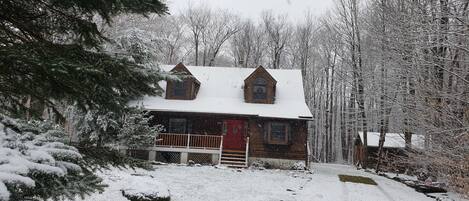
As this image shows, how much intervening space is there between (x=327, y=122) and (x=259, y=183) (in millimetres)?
28074

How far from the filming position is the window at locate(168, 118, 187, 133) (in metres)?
22.4

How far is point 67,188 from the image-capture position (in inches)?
110

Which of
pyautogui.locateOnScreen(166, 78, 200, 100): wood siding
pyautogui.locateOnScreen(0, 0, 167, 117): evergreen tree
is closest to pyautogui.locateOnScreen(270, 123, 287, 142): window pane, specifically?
pyautogui.locateOnScreen(166, 78, 200, 100): wood siding

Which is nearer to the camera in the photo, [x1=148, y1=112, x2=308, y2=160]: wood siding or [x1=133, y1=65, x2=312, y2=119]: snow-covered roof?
[x1=133, y1=65, x2=312, y2=119]: snow-covered roof

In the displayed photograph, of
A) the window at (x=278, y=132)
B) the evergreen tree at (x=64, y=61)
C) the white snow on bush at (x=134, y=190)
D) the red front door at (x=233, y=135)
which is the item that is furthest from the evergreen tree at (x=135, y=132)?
the evergreen tree at (x=64, y=61)

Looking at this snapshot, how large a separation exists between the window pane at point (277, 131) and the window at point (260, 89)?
2.08m

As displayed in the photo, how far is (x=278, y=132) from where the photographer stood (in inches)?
856

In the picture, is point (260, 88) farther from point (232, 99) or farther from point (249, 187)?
point (249, 187)

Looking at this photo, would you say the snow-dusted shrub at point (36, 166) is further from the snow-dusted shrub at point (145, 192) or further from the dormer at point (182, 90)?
the dormer at point (182, 90)

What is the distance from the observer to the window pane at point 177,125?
22.4 m

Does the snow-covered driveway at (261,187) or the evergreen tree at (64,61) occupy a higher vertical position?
the evergreen tree at (64,61)

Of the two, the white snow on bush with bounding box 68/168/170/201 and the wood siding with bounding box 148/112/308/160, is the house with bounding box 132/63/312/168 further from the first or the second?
the white snow on bush with bounding box 68/168/170/201

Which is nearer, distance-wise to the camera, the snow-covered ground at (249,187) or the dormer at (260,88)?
the snow-covered ground at (249,187)

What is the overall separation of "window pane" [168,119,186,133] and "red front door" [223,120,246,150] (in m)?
2.50
